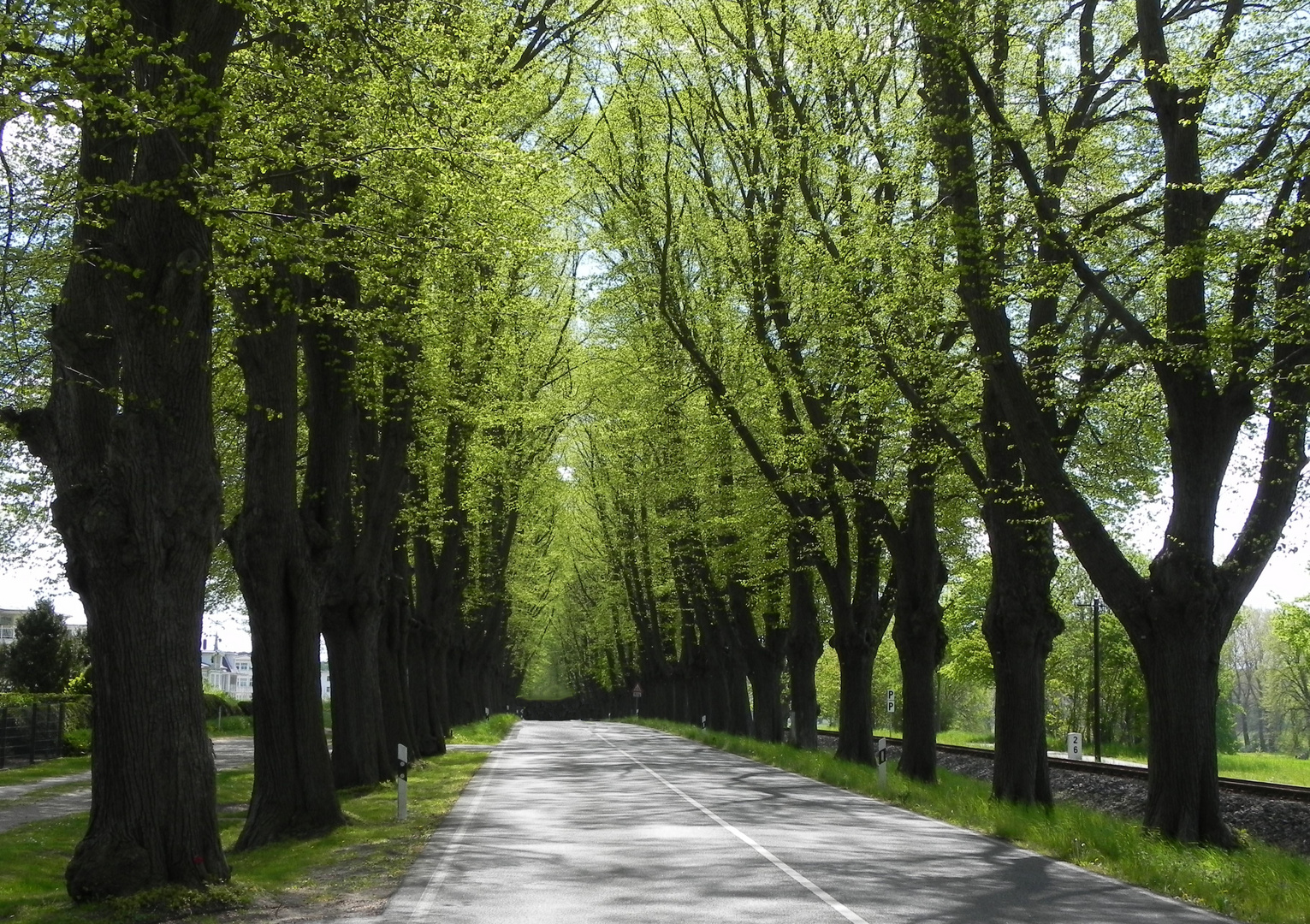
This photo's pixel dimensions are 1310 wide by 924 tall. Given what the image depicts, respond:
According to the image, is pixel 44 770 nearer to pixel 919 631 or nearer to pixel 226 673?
pixel 919 631

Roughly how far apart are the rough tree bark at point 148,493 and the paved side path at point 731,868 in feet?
7.10

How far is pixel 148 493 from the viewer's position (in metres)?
11.2

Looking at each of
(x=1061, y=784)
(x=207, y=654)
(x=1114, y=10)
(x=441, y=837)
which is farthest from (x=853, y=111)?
(x=207, y=654)

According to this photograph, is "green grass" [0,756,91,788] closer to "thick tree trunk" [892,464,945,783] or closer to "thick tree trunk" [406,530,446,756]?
"thick tree trunk" [406,530,446,756]

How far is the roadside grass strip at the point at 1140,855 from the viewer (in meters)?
10.8

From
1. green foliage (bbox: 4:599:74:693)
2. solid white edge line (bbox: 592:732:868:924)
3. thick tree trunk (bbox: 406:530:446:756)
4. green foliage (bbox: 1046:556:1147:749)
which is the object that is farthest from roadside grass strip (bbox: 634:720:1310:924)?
green foliage (bbox: 1046:556:1147:749)

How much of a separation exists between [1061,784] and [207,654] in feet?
482

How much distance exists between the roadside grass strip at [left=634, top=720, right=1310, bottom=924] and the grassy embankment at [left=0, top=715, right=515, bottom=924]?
22.2 feet

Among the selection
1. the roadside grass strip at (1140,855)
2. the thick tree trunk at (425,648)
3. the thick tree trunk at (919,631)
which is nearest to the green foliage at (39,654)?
the thick tree trunk at (425,648)

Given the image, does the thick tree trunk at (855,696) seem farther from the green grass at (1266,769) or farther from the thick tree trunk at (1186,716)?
the green grass at (1266,769)

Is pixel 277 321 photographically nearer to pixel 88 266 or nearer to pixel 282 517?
pixel 282 517

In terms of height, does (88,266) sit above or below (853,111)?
below

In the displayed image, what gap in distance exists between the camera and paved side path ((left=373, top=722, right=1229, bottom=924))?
10.4 metres

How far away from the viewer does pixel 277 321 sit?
51.7 feet
